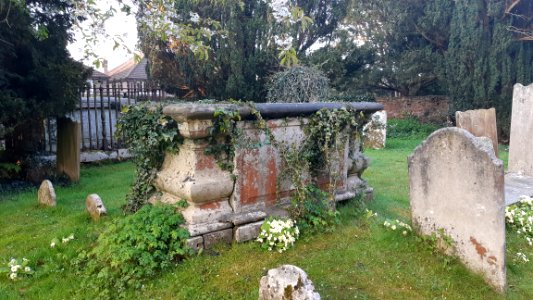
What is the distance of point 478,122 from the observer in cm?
622

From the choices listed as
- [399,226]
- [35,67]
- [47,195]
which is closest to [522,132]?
[399,226]

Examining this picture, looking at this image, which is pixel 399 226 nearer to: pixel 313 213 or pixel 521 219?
pixel 313 213

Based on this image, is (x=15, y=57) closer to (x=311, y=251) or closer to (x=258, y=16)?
(x=311, y=251)

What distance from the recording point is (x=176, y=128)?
342cm

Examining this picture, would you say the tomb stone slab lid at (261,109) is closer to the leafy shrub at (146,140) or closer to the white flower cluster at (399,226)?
the leafy shrub at (146,140)

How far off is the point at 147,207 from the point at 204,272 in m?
0.84

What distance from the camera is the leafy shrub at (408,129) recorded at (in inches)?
566

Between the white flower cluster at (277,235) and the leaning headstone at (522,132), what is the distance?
5.15 m

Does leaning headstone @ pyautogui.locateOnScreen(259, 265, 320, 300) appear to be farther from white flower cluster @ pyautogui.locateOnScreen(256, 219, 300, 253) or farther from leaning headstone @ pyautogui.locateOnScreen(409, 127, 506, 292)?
leaning headstone @ pyautogui.locateOnScreen(409, 127, 506, 292)

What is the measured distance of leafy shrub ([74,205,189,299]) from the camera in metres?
2.93

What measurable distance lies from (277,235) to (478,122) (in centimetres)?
439

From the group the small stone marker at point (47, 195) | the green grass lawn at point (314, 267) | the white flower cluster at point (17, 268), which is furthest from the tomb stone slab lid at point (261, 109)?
the small stone marker at point (47, 195)

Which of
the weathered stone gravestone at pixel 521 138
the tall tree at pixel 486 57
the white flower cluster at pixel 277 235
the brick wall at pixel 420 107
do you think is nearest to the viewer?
the white flower cluster at pixel 277 235

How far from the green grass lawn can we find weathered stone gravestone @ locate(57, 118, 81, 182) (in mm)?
2579
